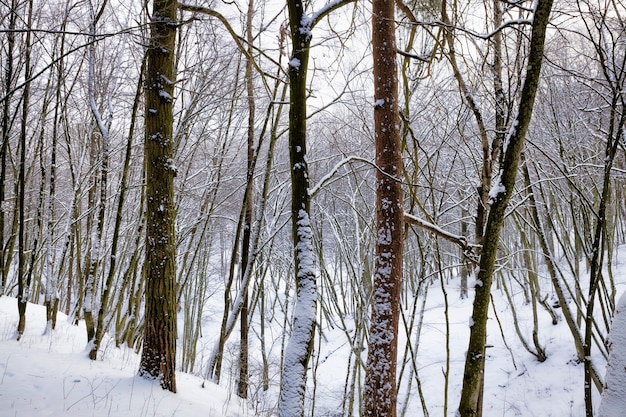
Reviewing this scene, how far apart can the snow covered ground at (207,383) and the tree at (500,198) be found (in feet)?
1.68

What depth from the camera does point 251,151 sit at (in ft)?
27.2

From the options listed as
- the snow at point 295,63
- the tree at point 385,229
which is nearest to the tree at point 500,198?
the tree at point 385,229

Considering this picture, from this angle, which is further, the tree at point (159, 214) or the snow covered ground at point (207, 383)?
the tree at point (159, 214)

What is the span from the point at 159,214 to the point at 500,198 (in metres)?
3.51

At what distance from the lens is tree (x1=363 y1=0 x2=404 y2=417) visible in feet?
11.5

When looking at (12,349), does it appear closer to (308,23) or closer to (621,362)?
(308,23)

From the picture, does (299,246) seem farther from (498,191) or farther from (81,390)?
(81,390)

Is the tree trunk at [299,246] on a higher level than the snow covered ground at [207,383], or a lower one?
higher

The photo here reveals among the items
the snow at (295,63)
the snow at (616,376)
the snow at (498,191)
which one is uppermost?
the snow at (295,63)

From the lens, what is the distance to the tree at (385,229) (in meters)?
3.51

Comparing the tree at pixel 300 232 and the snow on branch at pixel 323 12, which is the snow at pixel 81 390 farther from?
the snow on branch at pixel 323 12

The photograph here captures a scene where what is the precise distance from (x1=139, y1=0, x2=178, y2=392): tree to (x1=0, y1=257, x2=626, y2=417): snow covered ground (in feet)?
1.15

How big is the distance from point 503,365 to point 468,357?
9756mm

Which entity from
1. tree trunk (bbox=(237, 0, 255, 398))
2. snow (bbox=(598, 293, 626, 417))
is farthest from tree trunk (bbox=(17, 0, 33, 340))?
snow (bbox=(598, 293, 626, 417))
